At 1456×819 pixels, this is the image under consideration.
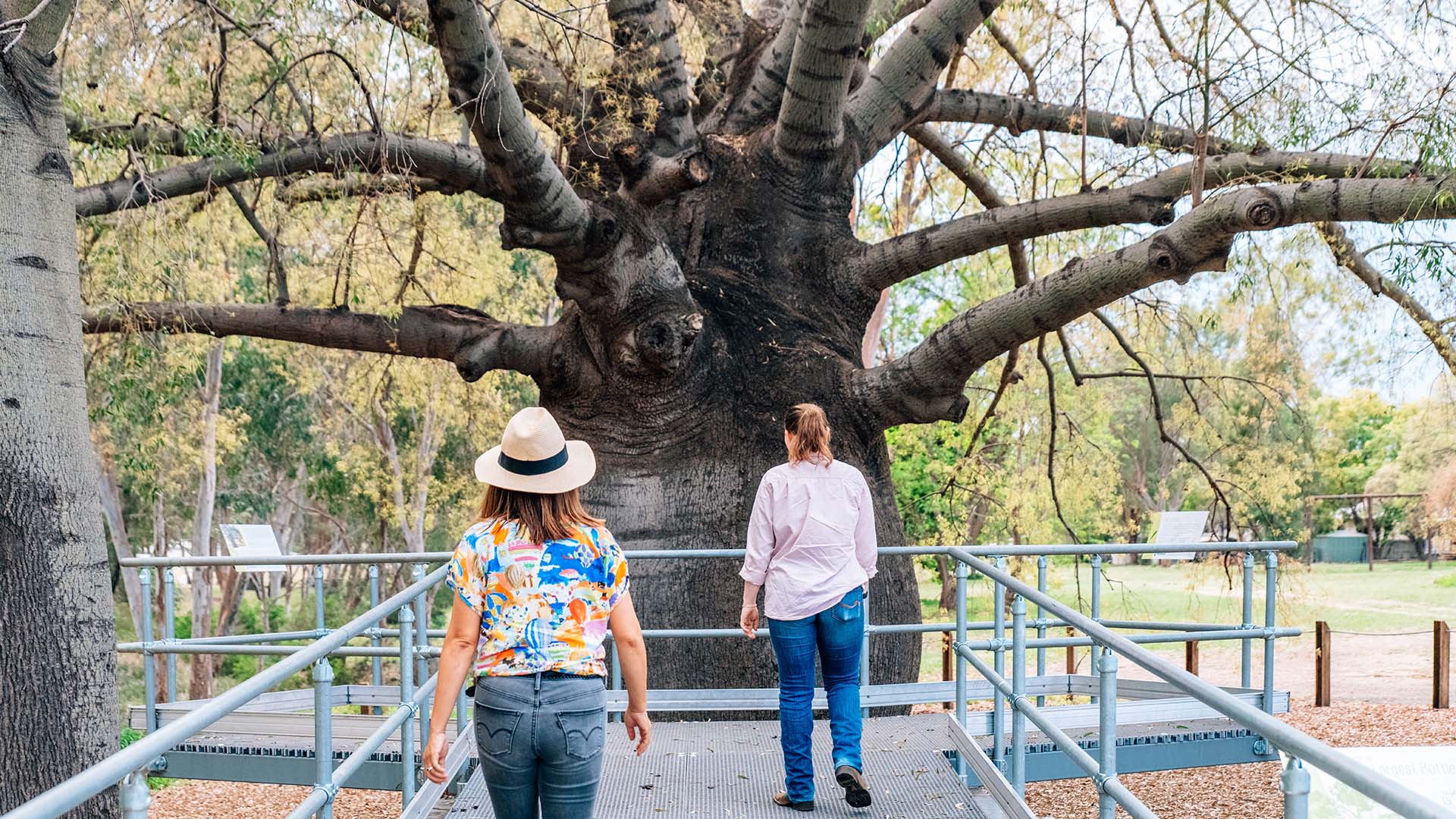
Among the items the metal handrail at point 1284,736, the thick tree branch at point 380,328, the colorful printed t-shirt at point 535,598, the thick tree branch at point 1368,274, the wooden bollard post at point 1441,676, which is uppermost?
the thick tree branch at point 1368,274

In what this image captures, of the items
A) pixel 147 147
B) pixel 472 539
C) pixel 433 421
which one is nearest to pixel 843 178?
pixel 147 147

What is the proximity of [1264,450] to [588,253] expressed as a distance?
1135 centimetres

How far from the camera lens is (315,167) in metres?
9.55

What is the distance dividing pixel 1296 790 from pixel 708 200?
7.92 meters

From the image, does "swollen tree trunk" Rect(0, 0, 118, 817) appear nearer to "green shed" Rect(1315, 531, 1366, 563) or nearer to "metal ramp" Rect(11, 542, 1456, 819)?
"metal ramp" Rect(11, 542, 1456, 819)

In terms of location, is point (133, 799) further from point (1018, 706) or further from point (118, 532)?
point (118, 532)

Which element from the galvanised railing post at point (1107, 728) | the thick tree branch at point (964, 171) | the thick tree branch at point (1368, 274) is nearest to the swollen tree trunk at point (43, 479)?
the galvanised railing post at point (1107, 728)

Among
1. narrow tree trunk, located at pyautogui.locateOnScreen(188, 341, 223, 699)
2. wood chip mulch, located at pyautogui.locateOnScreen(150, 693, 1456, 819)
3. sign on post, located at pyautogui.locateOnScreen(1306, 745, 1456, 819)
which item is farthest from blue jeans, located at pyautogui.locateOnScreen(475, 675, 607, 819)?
narrow tree trunk, located at pyautogui.locateOnScreen(188, 341, 223, 699)

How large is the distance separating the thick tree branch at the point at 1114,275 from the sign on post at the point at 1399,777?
235 inches

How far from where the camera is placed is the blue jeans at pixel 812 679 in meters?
5.20

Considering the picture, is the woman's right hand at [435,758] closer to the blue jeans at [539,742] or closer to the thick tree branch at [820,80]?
the blue jeans at [539,742]

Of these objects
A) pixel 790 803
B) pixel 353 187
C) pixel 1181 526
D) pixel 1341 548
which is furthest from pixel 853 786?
pixel 1341 548

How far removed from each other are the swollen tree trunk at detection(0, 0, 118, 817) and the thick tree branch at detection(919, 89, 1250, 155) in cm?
738

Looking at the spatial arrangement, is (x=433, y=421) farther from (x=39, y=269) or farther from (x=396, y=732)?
(x=39, y=269)
